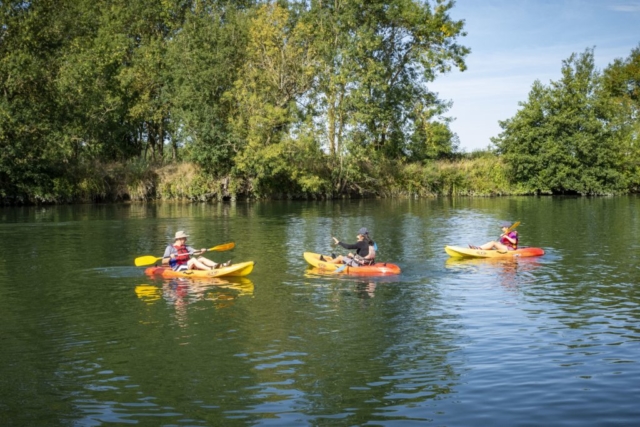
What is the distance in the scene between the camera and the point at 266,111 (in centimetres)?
5844

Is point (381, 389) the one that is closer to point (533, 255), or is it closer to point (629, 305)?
point (629, 305)

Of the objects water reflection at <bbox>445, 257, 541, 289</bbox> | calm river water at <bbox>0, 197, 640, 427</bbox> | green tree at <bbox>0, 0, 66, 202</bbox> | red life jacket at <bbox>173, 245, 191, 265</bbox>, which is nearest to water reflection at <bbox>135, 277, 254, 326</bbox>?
calm river water at <bbox>0, 197, 640, 427</bbox>

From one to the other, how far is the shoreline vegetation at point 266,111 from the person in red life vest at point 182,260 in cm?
3317

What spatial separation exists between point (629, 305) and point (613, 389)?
6433mm

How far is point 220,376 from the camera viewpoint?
11945mm

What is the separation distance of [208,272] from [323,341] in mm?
8414

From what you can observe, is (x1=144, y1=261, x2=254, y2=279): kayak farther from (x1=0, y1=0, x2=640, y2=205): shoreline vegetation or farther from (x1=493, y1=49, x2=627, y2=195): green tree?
(x1=493, y1=49, x2=627, y2=195): green tree

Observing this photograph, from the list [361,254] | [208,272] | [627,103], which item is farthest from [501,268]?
[627,103]

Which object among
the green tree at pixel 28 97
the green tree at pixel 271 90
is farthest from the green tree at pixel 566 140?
the green tree at pixel 28 97

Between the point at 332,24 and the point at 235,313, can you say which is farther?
the point at 332,24

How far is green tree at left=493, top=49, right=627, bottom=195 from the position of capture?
64.2 m

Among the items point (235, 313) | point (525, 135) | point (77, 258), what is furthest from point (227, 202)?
point (235, 313)

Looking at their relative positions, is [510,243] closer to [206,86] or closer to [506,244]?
[506,244]

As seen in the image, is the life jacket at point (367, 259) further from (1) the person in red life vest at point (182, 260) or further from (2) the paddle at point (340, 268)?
(1) the person in red life vest at point (182, 260)
